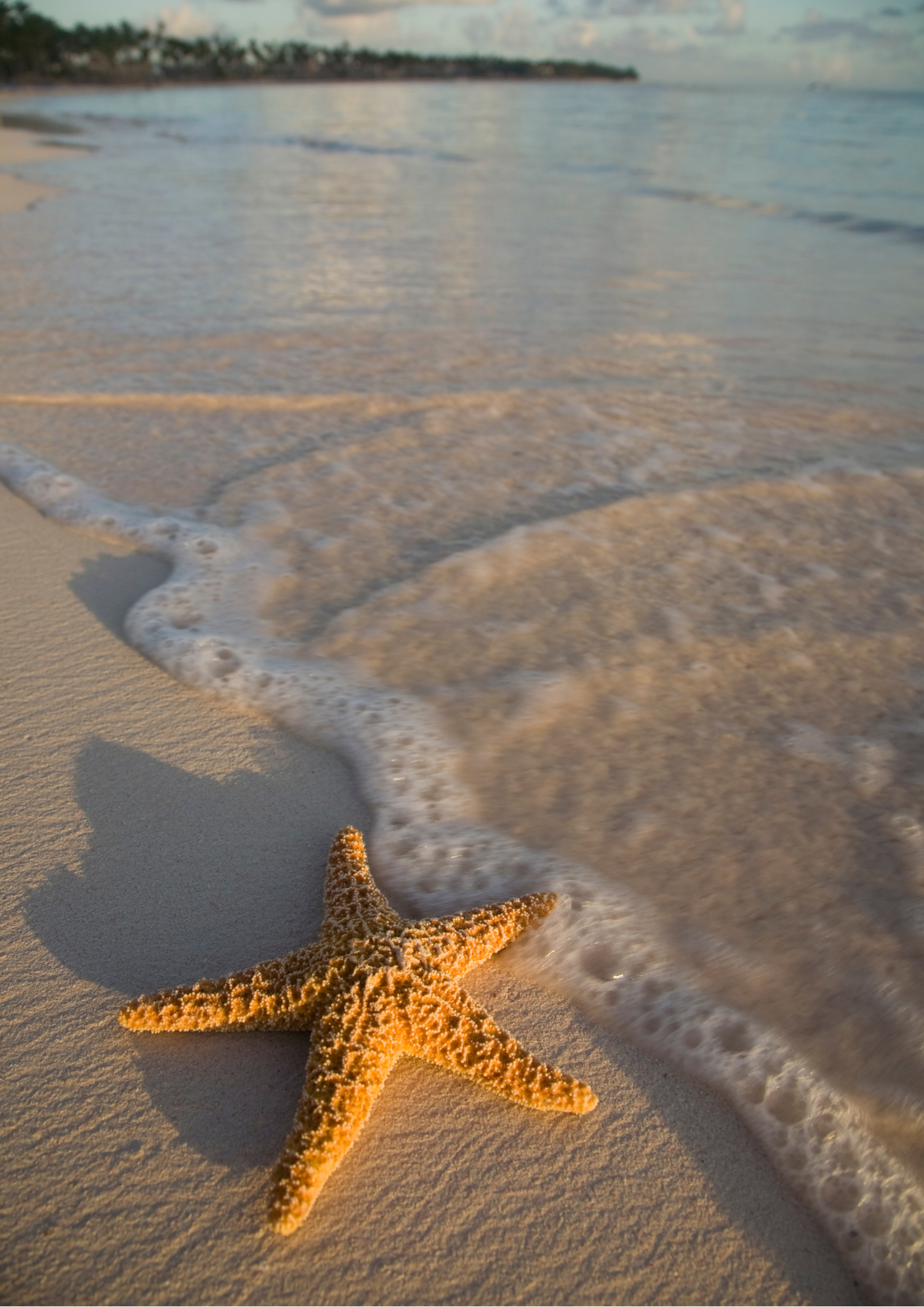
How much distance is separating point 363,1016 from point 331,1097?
0.17 meters

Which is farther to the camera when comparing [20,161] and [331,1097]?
[20,161]

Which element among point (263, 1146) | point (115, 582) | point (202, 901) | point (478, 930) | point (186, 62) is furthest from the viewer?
point (186, 62)

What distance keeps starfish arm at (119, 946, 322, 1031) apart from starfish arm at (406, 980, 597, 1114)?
235mm

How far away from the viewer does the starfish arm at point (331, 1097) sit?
1623 mm

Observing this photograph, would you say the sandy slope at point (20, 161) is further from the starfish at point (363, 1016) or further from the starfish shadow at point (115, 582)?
the starfish at point (363, 1016)

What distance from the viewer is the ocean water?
2.29m

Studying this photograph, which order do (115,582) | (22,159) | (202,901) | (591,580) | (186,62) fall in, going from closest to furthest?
(202,901) → (115,582) → (591,580) → (22,159) → (186,62)

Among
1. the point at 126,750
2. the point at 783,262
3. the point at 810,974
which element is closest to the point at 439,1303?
the point at 810,974

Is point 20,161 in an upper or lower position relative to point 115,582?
upper

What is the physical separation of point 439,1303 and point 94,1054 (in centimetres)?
91

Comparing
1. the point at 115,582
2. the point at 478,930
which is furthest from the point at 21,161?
the point at 478,930

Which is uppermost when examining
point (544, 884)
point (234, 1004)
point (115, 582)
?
point (234, 1004)

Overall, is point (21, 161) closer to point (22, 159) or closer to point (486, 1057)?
point (22, 159)

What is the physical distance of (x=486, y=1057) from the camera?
184cm
